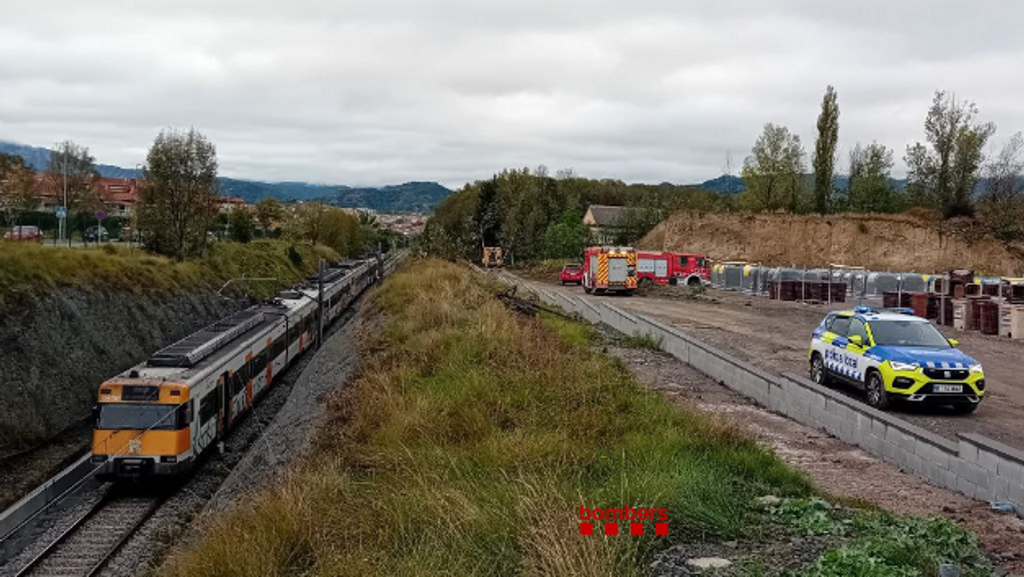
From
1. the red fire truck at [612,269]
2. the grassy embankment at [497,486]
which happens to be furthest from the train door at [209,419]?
the red fire truck at [612,269]

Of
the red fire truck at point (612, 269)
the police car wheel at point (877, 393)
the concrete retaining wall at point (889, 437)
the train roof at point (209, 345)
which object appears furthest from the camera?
the red fire truck at point (612, 269)

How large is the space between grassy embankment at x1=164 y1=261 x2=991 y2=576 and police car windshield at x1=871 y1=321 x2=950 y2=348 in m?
4.87

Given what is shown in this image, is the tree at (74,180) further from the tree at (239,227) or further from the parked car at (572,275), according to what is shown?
the parked car at (572,275)

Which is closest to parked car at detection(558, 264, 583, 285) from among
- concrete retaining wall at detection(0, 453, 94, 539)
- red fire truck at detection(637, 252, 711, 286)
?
red fire truck at detection(637, 252, 711, 286)

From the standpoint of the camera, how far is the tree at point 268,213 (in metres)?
87.9

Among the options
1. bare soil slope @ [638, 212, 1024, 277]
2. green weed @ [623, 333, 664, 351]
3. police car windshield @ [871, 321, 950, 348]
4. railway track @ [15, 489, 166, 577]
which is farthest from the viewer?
bare soil slope @ [638, 212, 1024, 277]

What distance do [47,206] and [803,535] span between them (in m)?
85.4

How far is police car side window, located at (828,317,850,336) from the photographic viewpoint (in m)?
15.7

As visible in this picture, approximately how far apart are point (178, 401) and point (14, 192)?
4831 cm

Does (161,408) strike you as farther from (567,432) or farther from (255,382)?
(567,432)

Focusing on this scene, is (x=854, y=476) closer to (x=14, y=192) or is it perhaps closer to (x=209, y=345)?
(x=209, y=345)

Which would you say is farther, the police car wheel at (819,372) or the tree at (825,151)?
the tree at (825,151)

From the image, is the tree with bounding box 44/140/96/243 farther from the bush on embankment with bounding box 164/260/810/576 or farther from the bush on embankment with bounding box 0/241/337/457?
the bush on embankment with bounding box 164/260/810/576

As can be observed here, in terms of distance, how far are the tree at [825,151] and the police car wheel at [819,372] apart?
53.4 meters
